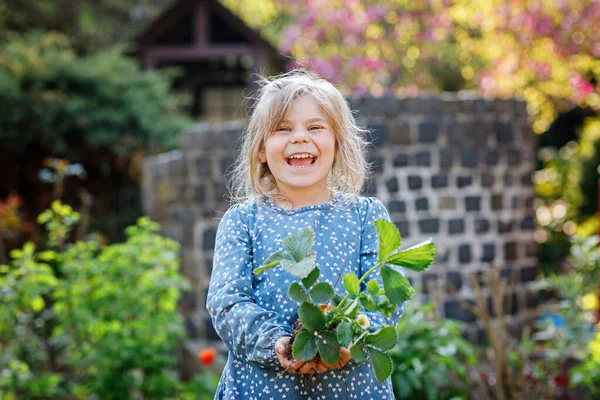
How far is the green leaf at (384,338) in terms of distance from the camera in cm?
173

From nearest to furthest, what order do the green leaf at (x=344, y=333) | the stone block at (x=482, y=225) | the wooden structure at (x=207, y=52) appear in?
the green leaf at (x=344, y=333), the stone block at (x=482, y=225), the wooden structure at (x=207, y=52)

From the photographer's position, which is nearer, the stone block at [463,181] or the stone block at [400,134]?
the stone block at [400,134]

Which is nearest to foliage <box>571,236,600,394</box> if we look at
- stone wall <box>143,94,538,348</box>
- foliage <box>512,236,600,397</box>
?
foliage <box>512,236,600,397</box>

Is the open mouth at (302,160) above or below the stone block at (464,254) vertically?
above

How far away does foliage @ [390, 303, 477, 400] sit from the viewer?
3604 mm

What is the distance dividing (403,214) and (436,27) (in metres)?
→ 5.17

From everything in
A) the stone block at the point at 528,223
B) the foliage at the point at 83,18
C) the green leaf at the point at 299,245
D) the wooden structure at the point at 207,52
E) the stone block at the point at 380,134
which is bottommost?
the stone block at the point at 528,223

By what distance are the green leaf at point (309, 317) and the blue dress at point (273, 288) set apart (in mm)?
153

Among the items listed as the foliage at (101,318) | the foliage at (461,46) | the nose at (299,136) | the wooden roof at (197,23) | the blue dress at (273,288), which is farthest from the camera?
the wooden roof at (197,23)

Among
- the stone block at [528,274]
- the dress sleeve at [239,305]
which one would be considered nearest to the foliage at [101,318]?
the dress sleeve at [239,305]

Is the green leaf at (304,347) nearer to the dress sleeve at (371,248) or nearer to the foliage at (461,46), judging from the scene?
the dress sleeve at (371,248)

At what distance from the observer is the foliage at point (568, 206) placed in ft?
28.5

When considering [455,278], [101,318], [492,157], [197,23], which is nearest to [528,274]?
[455,278]

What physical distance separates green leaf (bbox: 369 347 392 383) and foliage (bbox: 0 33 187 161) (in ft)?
26.2
